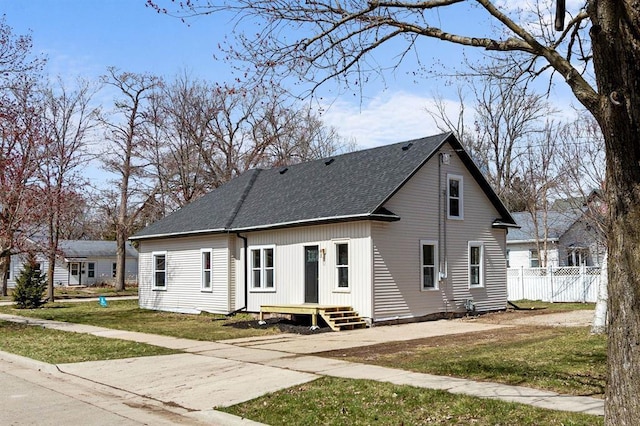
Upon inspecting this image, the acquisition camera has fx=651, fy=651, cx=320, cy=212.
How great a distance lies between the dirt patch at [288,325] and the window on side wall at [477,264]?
674 cm

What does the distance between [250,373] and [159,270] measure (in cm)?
1796

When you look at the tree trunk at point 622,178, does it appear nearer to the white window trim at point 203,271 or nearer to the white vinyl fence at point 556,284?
the white window trim at point 203,271

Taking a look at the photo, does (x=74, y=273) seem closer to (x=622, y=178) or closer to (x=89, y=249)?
(x=89, y=249)

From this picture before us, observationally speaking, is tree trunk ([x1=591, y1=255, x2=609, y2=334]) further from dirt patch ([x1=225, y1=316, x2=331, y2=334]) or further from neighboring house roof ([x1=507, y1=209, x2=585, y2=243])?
neighboring house roof ([x1=507, y1=209, x2=585, y2=243])

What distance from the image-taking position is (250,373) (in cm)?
1154

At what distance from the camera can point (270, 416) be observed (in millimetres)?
8250

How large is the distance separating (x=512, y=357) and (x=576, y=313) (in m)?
12.5

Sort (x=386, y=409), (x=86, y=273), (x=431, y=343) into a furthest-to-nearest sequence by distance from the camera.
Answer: (x=86, y=273) → (x=431, y=343) → (x=386, y=409)

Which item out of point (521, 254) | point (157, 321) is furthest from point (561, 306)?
point (157, 321)

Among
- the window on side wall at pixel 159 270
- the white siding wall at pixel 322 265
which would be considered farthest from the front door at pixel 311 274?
the window on side wall at pixel 159 270

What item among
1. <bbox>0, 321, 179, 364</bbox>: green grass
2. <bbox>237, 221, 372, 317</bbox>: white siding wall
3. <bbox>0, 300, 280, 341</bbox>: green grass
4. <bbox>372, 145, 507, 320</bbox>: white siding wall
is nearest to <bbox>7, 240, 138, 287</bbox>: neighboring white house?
<bbox>0, 300, 280, 341</bbox>: green grass

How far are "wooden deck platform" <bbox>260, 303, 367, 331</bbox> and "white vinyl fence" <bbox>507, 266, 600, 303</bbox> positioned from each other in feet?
46.0

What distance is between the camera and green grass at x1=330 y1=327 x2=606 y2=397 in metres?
9.88

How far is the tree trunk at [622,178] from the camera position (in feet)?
18.2
